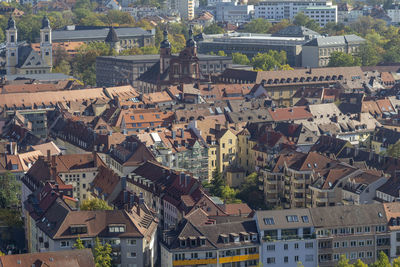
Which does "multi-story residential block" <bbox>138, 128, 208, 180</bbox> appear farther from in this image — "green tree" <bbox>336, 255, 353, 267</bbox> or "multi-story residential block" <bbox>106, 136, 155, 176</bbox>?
"green tree" <bbox>336, 255, 353, 267</bbox>

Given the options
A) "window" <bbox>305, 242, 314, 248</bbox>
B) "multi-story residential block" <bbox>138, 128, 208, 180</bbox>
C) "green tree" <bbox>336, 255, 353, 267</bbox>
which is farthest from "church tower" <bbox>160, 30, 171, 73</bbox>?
"green tree" <bbox>336, 255, 353, 267</bbox>

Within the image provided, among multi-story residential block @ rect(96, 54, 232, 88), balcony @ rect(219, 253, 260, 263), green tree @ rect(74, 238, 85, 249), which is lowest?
multi-story residential block @ rect(96, 54, 232, 88)

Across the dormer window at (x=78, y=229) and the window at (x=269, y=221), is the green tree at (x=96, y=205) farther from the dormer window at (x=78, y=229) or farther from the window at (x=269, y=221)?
the window at (x=269, y=221)

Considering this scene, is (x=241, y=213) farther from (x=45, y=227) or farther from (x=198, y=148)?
(x=198, y=148)

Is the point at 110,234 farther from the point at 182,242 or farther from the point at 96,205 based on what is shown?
the point at 96,205

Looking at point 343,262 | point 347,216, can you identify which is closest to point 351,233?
point 347,216

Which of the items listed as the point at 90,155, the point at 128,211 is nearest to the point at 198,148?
the point at 90,155

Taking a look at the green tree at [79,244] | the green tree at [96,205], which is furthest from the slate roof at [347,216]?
the green tree at [96,205]
